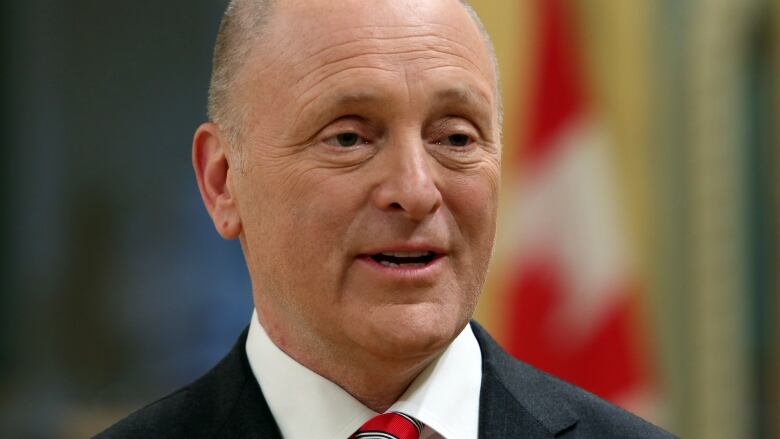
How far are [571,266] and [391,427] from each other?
8.93 feet

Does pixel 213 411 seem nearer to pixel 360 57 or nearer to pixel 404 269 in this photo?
pixel 404 269

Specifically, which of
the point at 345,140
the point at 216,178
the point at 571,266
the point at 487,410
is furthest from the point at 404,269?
the point at 571,266

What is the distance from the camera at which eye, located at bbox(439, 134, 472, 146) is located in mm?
2158

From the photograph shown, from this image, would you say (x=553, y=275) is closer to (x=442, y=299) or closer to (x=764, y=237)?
(x=764, y=237)

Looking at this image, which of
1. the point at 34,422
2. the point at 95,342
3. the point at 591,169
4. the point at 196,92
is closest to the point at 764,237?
the point at 591,169

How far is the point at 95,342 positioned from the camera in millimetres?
5340

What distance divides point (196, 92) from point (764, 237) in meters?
2.63

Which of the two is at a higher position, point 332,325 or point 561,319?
point 332,325

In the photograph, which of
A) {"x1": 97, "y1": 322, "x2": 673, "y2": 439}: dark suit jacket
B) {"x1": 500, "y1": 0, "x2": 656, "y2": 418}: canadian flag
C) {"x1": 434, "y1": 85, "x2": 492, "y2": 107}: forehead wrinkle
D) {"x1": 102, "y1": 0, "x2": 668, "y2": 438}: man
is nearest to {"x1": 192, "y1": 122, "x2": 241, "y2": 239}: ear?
{"x1": 102, "y1": 0, "x2": 668, "y2": 438}: man

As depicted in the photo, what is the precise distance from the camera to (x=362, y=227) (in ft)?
6.77

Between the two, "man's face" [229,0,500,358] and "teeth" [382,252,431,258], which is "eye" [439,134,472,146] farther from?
"teeth" [382,252,431,258]

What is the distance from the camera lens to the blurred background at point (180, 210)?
5.18 m

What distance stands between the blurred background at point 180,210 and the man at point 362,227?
2876 millimetres

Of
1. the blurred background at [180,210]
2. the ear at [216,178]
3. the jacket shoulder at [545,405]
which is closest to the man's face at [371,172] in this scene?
the ear at [216,178]
